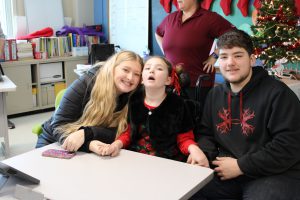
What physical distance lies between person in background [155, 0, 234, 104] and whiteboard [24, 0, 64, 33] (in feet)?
9.30

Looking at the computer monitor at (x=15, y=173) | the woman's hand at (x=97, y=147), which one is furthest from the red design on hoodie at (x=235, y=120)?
the computer monitor at (x=15, y=173)

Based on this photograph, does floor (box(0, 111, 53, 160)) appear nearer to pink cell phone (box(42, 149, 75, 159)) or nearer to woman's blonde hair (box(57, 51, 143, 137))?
woman's blonde hair (box(57, 51, 143, 137))

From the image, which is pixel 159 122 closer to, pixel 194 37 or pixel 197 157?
pixel 197 157

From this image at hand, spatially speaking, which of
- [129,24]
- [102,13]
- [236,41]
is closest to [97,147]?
[236,41]

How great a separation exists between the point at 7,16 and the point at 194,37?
3.31 metres

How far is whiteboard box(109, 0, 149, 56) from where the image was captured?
457cm

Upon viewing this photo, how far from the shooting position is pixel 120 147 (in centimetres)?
162

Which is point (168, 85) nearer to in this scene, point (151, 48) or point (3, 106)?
point (3, 106)

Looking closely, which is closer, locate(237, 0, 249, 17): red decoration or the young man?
the young man

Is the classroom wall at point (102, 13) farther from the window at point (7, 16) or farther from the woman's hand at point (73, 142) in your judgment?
the woman's hand at point (73, 142)

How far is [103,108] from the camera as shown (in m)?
1.83

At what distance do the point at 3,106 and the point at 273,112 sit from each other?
95.7 inches

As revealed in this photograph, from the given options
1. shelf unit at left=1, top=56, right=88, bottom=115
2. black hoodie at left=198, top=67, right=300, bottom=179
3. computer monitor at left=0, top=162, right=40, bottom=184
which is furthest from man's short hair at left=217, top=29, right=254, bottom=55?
shelf unit at left=1, top=56, right=88, bottom=115

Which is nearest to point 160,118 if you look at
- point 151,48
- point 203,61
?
point 203,61
